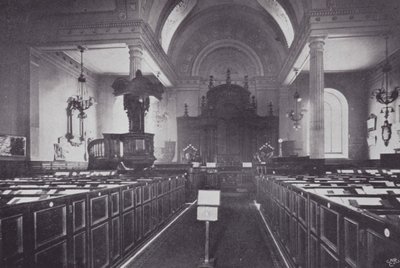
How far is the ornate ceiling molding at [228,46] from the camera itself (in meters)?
20.9

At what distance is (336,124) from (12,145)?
16.8 meters

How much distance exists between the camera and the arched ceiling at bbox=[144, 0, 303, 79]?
18719mm

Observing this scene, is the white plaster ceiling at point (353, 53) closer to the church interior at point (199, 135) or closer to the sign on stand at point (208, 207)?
the church interior at point (199, 135)

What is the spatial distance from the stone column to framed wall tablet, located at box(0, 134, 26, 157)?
10.1m

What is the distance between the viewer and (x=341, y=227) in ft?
8.11

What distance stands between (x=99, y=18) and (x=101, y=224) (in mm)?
10714

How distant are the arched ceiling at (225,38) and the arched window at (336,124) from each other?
145 inches

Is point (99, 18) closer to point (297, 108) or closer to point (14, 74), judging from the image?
point (14, 74)

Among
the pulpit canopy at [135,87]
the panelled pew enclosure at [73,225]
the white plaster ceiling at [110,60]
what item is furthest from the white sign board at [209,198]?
the white plaster ceiling at [110,60]

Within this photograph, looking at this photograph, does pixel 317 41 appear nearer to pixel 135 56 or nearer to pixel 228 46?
Result: pixel 135 56

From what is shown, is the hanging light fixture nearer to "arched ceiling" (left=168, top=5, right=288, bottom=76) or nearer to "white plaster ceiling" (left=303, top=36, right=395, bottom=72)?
"white plaster ceiling" (left=303, top=36, right=395, bottom=72)

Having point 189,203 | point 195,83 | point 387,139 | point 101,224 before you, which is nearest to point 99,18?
point 189,203

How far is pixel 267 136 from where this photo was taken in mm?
19125

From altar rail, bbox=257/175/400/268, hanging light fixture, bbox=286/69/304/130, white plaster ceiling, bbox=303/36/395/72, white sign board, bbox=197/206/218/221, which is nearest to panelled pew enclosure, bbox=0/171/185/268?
white sign board, bbox=197/206/218/221
